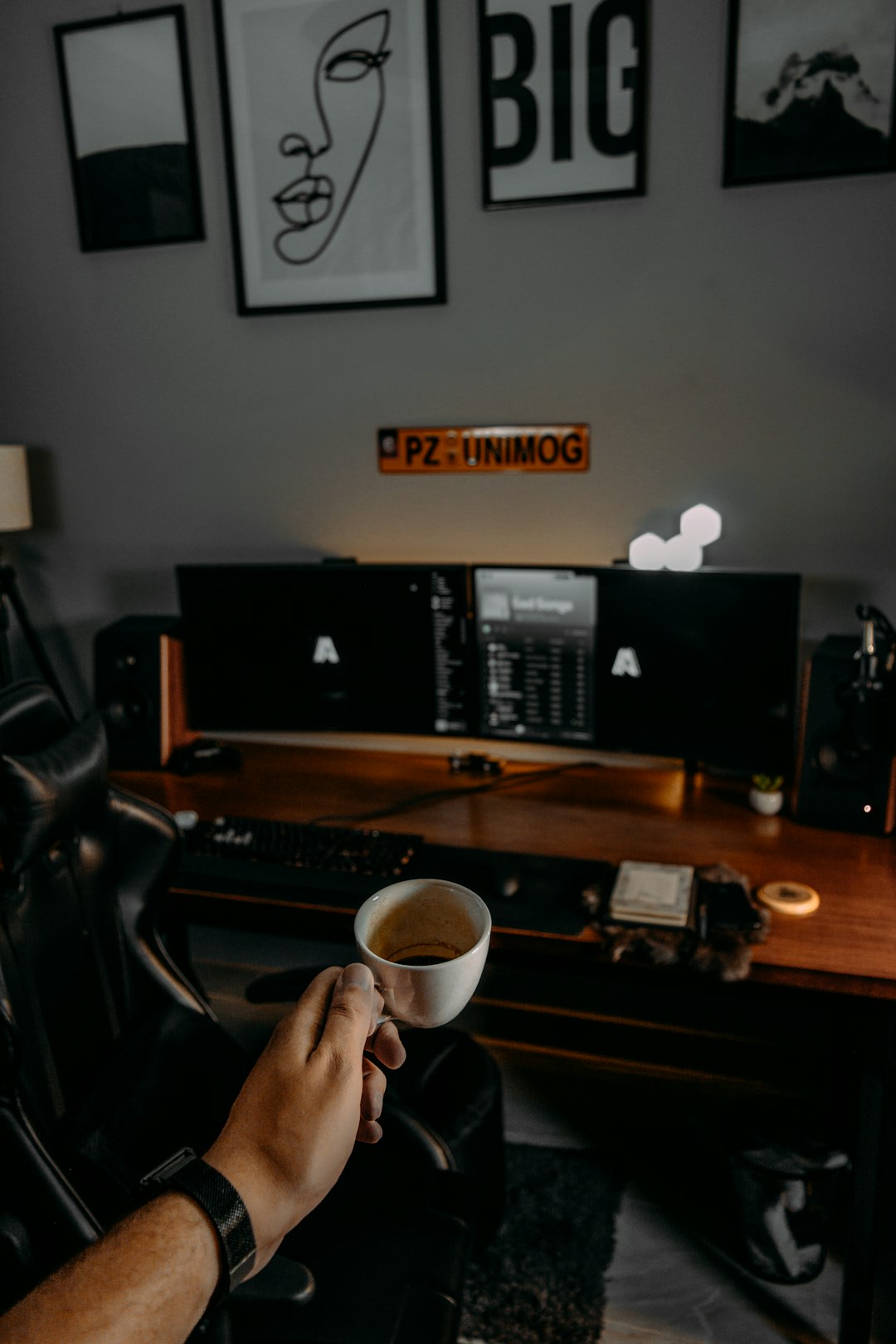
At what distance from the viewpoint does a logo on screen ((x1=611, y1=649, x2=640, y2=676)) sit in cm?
193

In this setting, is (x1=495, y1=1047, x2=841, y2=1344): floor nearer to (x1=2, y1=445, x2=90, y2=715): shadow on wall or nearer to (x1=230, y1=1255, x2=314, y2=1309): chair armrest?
(x1=230, y1=1255, x2=314, y2=1309): chair armrest

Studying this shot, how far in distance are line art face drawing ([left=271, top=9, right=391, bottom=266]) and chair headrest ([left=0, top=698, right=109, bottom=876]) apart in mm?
1366

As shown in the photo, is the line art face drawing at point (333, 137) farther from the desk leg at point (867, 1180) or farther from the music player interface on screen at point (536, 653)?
the desk leg at point (867, 1180)

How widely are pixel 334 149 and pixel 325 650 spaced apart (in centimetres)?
112

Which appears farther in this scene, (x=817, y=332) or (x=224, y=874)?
(x=817, y=332)

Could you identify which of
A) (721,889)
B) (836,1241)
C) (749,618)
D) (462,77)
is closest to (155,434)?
(462,77)

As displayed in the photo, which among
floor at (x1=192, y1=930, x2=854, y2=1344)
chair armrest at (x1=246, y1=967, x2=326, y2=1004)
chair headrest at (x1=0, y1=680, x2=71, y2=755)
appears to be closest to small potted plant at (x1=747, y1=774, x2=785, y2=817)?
floor at (x1=192, y1=930, x2=854, y2=1344)

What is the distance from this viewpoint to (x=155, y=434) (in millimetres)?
2398

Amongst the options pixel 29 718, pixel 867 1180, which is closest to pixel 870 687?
pixel 867 1180

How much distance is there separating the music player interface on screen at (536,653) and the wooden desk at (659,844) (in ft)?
0.51

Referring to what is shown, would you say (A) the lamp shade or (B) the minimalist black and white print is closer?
(B) the minimalist black and white print

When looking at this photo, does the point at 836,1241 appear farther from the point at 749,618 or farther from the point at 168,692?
the point at 168,692

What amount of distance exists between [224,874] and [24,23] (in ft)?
6.84

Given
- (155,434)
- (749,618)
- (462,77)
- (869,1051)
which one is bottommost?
(869,1051)
